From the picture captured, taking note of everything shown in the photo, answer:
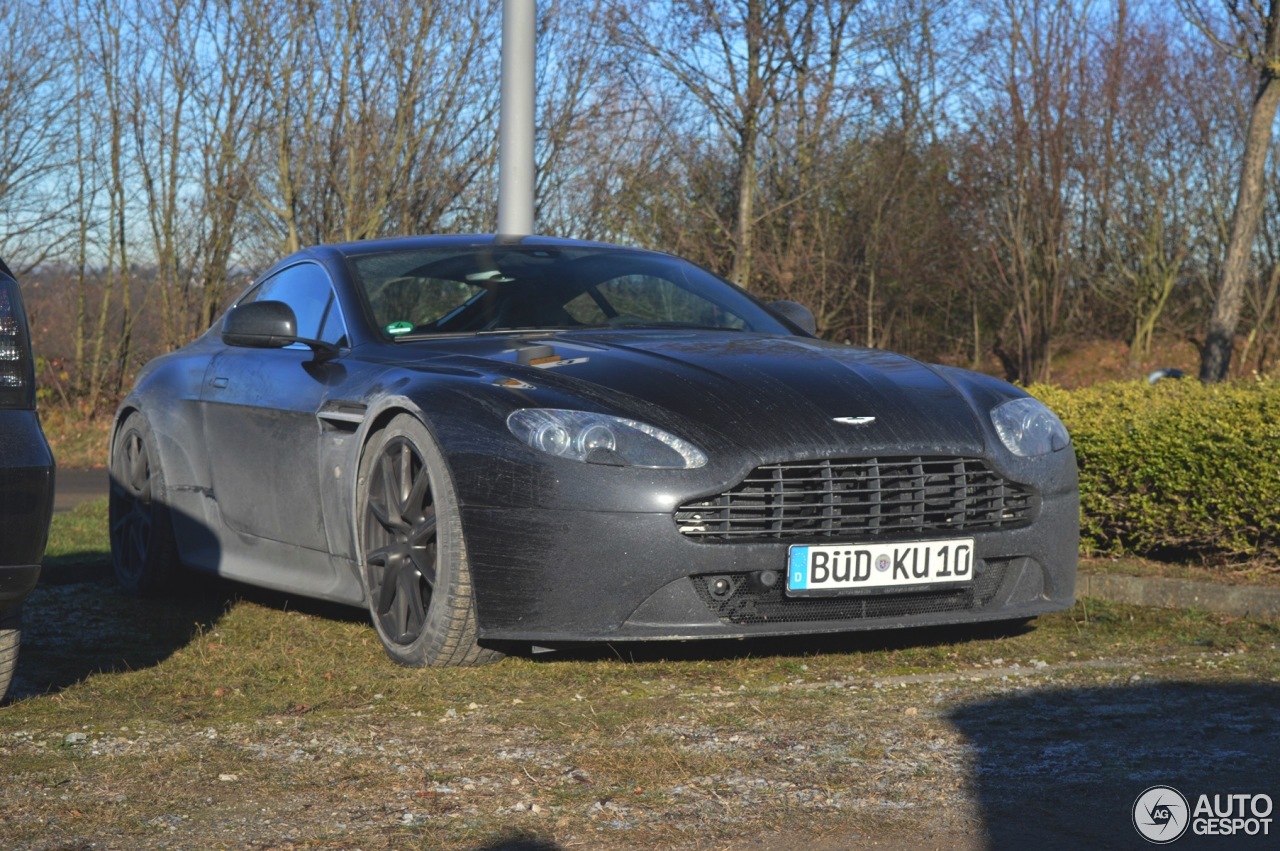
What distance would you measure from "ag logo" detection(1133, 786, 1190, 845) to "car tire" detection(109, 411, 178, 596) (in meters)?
4.42

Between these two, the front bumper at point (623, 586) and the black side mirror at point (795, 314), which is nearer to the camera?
the front bumper at point (623, 586)

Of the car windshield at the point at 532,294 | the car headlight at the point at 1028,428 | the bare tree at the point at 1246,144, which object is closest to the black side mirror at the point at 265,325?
the car windshield at the point at 532,294

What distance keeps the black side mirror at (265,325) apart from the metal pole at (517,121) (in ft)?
12.2

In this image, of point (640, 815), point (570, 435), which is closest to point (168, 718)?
point (570, 435)

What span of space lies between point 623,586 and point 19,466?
158 centimetres

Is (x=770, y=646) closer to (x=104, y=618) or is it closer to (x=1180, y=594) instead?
(x=1180, y=594)

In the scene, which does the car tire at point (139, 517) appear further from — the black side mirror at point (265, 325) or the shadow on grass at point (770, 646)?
the shadow on grass at point (770, 646)

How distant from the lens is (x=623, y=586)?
429 centimetres

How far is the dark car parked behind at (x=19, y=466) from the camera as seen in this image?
3.94 meters

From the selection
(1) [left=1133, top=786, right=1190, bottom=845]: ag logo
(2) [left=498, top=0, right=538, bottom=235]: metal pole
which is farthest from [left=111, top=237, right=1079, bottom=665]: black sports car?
(2) [left=498, top=0, right=538, bottom=235]: metal pole

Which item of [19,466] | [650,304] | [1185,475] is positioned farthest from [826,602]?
[1185,475]

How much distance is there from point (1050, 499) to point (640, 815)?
2237mm

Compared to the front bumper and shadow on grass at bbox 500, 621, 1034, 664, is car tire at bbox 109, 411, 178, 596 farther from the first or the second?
the front bumper

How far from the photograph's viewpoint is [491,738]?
148 inches
